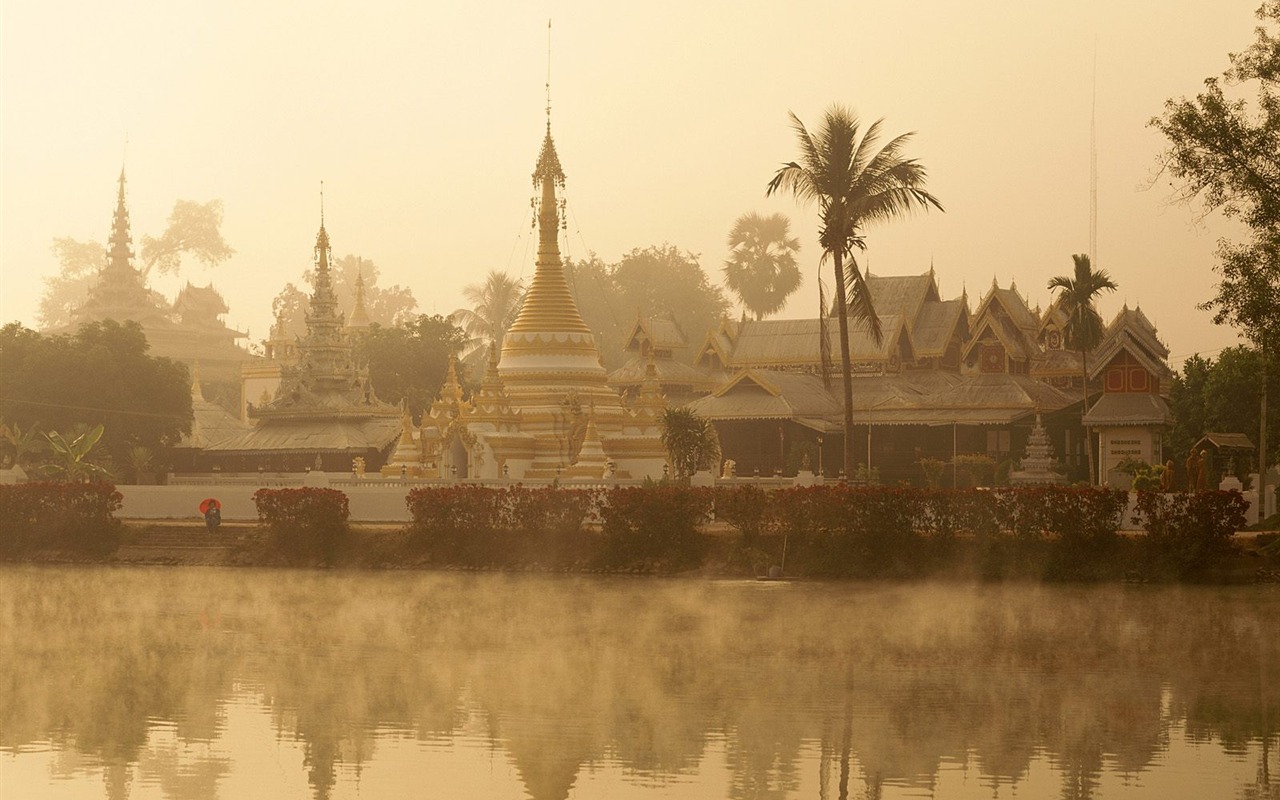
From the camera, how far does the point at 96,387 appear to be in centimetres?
5150

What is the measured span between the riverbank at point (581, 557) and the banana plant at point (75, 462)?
4278 millimetres

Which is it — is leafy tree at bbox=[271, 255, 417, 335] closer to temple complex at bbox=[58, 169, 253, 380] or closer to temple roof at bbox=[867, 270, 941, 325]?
temple complex at bbox=[58, 169, 253, 380]

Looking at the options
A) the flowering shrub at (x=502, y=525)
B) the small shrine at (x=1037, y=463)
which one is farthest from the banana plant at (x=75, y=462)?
the small shrine at (x=1037, y=463)

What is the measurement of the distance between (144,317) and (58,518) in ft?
201

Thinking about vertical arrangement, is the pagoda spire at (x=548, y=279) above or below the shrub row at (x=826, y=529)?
above

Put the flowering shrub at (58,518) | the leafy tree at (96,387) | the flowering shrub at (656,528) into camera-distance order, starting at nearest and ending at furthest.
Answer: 1. the flowering shrub at (656,528)
2. the flowering shrub at (58,518)
3. the leafy tree at (96,387)

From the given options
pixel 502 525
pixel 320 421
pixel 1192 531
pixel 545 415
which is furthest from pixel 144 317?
pixel 1192 531

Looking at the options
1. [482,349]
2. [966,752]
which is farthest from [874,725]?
[482,349]

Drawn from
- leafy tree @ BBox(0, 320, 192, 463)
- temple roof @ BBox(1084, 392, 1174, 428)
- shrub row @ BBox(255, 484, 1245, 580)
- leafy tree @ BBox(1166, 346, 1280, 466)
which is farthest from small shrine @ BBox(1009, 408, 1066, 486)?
leafy tree @ BBox(0, 320, 192, 463)

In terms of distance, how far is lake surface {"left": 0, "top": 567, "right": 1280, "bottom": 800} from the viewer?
14.1 meters

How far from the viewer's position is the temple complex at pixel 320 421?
5166cm

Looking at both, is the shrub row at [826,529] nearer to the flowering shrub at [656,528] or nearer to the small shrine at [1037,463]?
the flowering shrub at [656,528]

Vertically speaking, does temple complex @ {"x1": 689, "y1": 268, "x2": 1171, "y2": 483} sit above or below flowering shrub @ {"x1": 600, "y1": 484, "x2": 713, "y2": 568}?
above

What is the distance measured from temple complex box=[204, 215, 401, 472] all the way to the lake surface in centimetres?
2194
